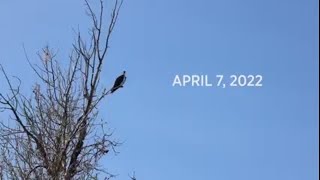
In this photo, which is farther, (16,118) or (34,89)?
(34,89)

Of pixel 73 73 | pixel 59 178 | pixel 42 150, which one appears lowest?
pixel 59 178

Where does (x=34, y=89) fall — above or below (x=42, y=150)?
above

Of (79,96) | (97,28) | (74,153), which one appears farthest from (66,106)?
(97,28)

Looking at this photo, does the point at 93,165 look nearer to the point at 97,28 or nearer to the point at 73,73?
the point at 73,73

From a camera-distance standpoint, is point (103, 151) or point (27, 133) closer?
point (27, 133)

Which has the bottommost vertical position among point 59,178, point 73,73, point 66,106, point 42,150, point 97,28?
point 59,178

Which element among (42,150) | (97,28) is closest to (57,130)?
(42,150)

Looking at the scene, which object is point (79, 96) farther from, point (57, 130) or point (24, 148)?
point (24, 148)

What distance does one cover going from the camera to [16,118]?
16.9 feet

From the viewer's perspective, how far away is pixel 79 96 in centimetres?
541

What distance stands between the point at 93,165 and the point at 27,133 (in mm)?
753

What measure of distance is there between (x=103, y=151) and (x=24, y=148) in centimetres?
83

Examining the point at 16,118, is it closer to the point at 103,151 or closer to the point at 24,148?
the point at 24,148

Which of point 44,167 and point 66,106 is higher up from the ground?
point 66,106
